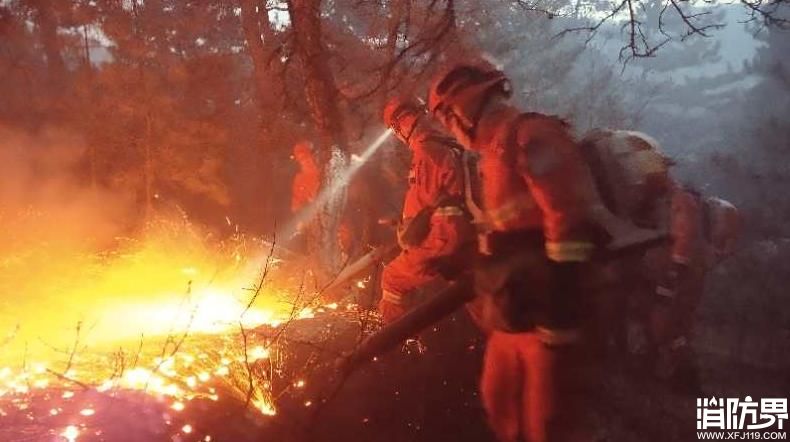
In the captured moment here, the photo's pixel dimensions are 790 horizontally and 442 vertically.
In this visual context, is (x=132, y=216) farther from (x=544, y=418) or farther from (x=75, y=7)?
(x=544, y=418)

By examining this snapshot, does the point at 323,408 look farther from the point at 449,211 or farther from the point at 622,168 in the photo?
the point at 622,168

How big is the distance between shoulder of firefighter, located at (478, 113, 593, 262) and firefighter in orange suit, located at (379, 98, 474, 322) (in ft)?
3.24

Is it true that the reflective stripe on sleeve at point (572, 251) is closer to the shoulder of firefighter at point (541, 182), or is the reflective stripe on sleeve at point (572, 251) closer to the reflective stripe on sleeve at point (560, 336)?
the shoulder of firefighter at point (541, 182)

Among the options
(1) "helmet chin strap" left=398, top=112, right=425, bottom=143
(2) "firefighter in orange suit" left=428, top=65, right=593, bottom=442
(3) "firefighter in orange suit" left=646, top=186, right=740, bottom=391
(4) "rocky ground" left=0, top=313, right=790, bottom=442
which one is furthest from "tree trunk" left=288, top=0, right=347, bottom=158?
(3) "firefighter in orange suit" left=646, top=186, right=740, bottom=391

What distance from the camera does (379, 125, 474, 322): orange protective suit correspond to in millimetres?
4590

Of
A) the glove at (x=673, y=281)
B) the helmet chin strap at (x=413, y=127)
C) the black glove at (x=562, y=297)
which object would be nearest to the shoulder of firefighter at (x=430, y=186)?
the helmet chin strap at (x=413, y=127)

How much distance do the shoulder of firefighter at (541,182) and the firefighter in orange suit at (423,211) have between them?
99 cm

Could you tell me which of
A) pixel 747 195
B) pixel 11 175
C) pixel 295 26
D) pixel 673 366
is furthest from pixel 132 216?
pixel 747 195

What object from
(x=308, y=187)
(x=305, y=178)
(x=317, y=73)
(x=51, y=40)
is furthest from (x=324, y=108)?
(x=51, y=40)

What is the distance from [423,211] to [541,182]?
1.94 m

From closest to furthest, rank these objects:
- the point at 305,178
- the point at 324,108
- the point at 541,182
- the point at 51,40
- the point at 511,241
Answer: the point at 541,182 < the point at 511,241 < the point at 324,108 < the point at 305,178 < the point at 51,40

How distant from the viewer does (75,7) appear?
419 inches

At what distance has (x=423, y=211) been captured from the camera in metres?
4.92

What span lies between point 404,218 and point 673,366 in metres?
3.06
